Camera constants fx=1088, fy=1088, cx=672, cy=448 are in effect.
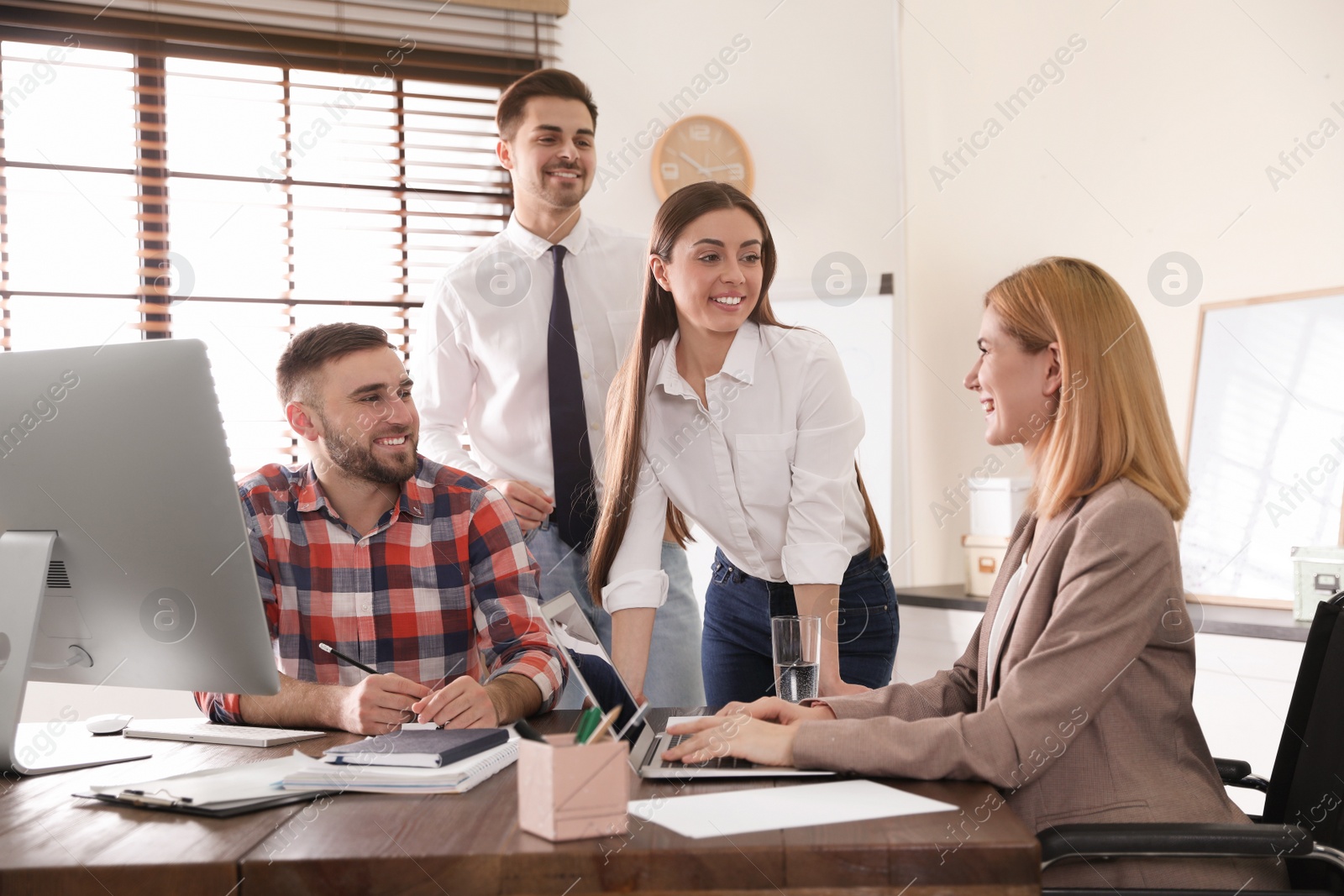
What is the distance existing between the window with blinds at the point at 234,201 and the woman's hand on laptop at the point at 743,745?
251 cm

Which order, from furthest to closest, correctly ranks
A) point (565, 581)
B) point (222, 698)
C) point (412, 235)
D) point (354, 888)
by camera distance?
point (412, 235), point (565, 581), point (222, 698), point (354, 888)

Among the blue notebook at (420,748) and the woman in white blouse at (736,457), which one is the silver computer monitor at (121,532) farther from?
the woman in white blouse at (736,457)

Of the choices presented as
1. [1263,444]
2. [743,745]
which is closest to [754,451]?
[743,745]

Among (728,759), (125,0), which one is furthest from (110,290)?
(728,759)

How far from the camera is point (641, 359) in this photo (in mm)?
2016

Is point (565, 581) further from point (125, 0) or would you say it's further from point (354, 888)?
point (125, 0)

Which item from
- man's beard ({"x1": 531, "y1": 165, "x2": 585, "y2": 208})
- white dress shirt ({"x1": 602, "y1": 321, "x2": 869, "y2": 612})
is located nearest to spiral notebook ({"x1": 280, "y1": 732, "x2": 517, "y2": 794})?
white dress shirt ({"x1": 602, "y1": 321, "x2": 869, "y2": 612})

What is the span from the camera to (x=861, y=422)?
2.10 meters

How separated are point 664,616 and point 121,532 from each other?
1.26 meters

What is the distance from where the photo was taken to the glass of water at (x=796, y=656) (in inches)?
59.7

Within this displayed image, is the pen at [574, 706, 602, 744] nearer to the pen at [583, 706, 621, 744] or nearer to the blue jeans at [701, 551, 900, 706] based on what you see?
the pen at [583, 706, 621, 744]

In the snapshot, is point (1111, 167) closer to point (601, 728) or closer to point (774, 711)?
point (774, 711)

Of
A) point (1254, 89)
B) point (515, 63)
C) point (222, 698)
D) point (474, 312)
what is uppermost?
point (515, 63)

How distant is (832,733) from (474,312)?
1.46 metres
